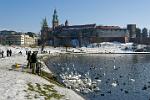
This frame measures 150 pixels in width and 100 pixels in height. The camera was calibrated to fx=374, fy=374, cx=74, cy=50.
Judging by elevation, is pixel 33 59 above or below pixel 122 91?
above

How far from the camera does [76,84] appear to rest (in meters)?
38.5

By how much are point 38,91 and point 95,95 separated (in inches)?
372

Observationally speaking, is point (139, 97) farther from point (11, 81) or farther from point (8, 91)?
point (8, 91)

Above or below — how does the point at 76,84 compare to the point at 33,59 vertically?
below

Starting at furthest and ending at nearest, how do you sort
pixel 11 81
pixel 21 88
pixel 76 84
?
pixel 76 84 < pixel 11 81 < pixel 21 88

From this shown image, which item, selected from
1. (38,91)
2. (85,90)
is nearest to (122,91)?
(85,90)

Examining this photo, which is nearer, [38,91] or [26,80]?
[38,91]

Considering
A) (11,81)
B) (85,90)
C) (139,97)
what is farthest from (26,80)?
(139,97)

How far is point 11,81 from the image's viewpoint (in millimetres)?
26406

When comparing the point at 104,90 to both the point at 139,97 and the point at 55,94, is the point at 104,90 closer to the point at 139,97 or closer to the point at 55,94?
the point at 139,97

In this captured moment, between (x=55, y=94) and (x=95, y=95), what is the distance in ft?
29.6

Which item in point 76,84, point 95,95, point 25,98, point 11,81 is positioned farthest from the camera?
point 76,84

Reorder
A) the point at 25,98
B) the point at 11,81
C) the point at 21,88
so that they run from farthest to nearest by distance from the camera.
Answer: the point at 11,81 < the point at 21,88 < the point at 25,98

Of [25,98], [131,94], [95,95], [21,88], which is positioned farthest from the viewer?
[131,94]
